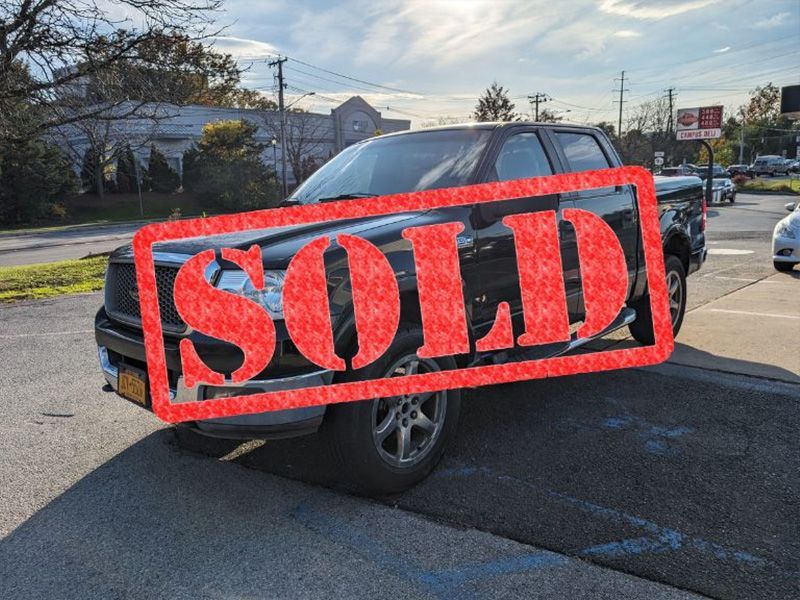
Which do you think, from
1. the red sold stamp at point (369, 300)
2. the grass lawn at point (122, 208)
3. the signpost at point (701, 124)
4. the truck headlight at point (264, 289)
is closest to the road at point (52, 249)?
the grass lawn at point (122, 208)

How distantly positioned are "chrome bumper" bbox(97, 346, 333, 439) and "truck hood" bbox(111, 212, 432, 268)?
1.81 ft

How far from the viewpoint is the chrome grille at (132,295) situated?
10.2 feet

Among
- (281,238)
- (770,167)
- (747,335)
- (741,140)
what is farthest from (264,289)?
(741,140)

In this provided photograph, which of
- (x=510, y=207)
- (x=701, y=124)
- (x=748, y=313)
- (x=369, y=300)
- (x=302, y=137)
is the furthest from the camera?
(x=302, y=137)

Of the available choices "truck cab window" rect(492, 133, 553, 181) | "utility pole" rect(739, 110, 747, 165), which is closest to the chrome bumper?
"truck cab window" rect(492, 133, 553, 181)

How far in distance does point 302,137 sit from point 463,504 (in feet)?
164

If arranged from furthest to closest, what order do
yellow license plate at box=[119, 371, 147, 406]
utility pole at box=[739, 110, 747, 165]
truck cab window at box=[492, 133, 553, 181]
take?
utility pole at box=[739, 110, 747, 165] < truck cab window at box=[492, 133, 553, 181] < yellow license plate at box=[119, 371, 147, 406]

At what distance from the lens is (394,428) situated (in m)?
3.25

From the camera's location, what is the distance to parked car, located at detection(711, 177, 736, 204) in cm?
2975

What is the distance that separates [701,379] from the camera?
5.05m

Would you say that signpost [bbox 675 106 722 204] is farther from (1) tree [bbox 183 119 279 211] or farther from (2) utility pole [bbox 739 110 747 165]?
(2) utility pole [bbox 739 110 747 165]

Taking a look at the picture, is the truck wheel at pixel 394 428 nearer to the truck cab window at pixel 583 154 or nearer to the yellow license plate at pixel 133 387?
the yellow license plate at pixel 133 387

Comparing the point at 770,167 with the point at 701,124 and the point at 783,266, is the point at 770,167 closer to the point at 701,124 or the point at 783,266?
the point at 701,124

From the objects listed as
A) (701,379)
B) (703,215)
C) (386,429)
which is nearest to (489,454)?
(386,429)
